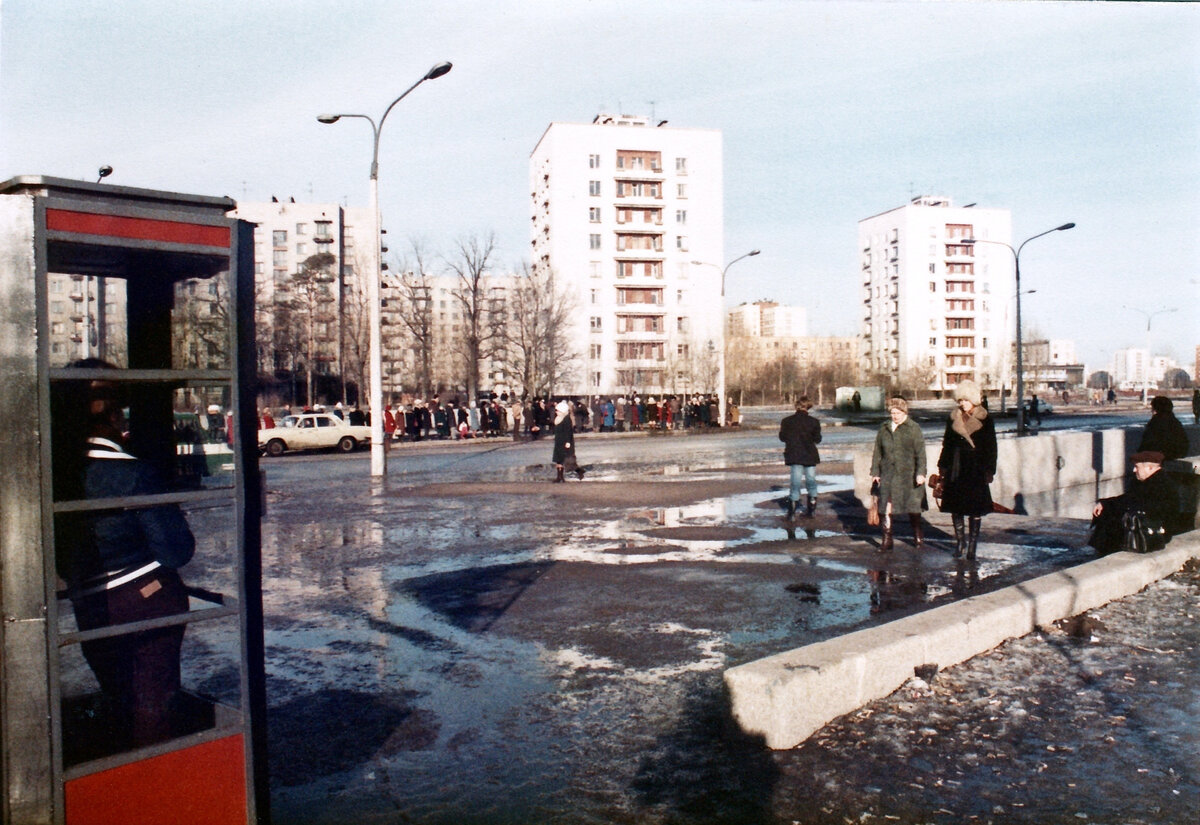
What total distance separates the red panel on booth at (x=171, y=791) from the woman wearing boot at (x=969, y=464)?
8.24 meters

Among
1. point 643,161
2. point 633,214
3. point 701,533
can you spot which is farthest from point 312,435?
point 643,161

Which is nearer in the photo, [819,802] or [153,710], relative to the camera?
[153,710]

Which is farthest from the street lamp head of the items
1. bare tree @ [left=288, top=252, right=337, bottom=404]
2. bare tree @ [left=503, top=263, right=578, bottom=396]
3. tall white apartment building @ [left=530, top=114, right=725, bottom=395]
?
bare tree @ [left=288, top=252, right=337, bottom=404]

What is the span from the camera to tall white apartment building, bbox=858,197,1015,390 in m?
110

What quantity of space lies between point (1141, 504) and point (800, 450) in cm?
503

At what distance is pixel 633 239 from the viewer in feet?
263

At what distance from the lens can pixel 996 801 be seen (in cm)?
421

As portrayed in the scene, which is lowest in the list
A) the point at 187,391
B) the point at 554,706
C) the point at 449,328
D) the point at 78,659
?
the point at 554,706

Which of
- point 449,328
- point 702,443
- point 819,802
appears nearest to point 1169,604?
point 819,802

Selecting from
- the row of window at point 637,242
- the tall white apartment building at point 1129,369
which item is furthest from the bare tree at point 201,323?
the tall white apartment building at point 1129,369

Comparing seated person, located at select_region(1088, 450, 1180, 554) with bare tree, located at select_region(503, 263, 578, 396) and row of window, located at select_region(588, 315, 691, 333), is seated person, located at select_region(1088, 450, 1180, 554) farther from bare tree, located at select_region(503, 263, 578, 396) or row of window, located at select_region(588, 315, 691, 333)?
row of window, located at select_region(588, 315, 691, 333)

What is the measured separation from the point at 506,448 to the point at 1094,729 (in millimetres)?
31006

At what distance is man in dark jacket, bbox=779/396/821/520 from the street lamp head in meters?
13.7

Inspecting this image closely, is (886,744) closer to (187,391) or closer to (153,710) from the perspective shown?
(153,710)
